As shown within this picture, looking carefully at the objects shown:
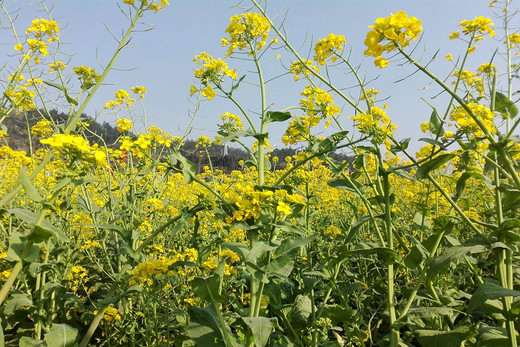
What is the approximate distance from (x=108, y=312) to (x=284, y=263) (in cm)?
120

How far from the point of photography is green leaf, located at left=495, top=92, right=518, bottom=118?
159cm

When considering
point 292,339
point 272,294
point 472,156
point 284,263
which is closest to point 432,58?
point 472,156

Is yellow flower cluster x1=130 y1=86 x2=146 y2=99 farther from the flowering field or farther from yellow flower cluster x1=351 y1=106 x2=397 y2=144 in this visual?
yellow flower cluster x1=351 y1=106 x2=397 y2=144

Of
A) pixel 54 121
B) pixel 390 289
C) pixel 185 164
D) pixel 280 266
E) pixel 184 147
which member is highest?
pixel 184 147

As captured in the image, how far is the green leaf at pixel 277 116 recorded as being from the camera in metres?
1.72

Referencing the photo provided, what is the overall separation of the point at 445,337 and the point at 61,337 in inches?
63.8

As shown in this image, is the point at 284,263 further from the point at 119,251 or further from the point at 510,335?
the point at 119,251

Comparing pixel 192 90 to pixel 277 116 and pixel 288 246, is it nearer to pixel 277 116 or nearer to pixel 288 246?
pixel 277 116

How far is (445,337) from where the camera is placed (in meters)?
1.54

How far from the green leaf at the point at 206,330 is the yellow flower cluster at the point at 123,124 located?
2075mm

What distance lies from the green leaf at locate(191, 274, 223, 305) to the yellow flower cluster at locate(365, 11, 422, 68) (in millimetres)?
1111

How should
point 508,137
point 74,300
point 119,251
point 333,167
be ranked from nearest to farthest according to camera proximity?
point 508,137 < point 333,167 < point 74,300 < point 119,251

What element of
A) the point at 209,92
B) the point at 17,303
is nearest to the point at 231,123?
the point at 209,92

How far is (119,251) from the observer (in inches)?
99.5
